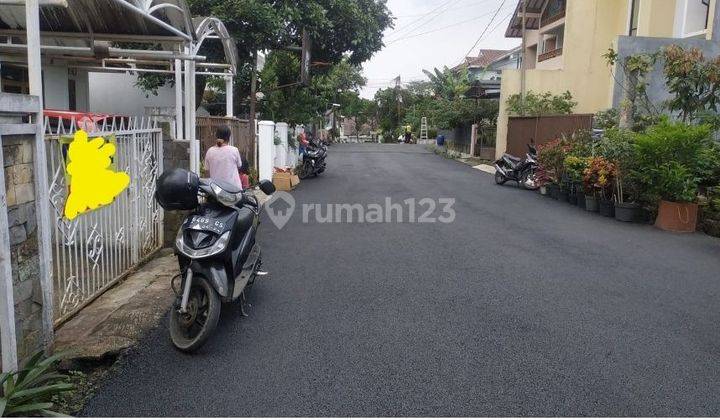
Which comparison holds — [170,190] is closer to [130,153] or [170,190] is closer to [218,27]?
[130,153]

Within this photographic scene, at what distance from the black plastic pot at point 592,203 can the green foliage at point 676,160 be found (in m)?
1.42

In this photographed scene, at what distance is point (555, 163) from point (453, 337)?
1006cm

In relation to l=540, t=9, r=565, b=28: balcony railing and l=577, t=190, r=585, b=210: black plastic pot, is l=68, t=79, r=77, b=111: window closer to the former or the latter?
l=577, t=190, r=585, b=210: black plastic pot

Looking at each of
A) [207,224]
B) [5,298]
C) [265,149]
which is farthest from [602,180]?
[5,298]

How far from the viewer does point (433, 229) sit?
30.2ft

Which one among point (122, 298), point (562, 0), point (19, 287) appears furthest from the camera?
point (562, 0)

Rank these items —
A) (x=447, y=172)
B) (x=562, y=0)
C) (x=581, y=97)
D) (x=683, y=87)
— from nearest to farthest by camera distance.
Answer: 1. (x=683, y=87)
2. (x=447, y=172)
3. (x=581, y=97)
4. (x=562, y=0)

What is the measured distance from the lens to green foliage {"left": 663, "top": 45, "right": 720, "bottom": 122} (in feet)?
36.9

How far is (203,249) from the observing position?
430cm

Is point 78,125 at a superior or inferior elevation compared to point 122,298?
superior

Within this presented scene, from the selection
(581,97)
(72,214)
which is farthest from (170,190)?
(581,97)

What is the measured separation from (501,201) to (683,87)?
427 cm

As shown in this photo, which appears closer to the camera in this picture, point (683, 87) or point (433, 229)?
point (433, 229)

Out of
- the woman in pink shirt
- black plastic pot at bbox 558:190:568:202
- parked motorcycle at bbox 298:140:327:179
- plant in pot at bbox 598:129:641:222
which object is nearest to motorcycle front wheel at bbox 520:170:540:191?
black plastic pot at bbox 558:190:568:202
